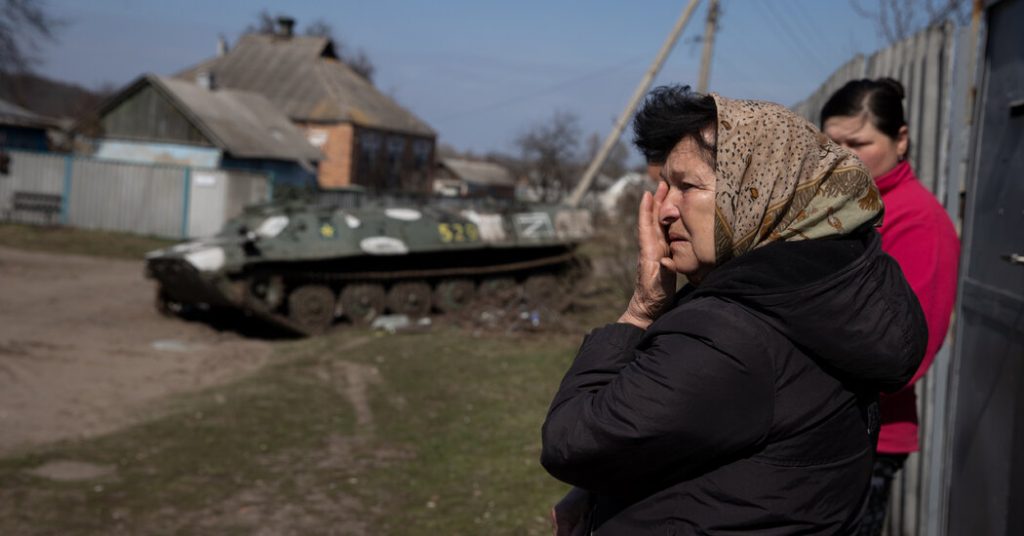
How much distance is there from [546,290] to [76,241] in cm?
1204

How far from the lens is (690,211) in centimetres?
175

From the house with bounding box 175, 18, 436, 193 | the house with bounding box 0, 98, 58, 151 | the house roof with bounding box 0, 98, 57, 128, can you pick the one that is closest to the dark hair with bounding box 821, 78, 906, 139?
the house with bounding box 0, 98, 58, 151

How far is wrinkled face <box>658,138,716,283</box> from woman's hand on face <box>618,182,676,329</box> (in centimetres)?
3

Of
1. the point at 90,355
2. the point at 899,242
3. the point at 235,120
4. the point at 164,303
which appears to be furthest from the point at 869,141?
the point at 235,120

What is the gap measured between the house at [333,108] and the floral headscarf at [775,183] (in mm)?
34759

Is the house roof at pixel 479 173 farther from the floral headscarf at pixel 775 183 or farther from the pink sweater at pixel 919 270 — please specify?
the floral headscarf at pixel 775 183

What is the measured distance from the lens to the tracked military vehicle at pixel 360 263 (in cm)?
1268

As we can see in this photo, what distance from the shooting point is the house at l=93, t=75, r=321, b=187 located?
2962 cm

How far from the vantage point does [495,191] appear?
1940 inches

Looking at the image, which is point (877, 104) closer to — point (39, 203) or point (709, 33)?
point (709, 33)

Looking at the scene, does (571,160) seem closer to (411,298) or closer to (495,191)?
(495,191)

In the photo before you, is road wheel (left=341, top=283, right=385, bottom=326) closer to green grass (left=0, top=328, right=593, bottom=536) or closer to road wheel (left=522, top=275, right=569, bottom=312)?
road wheel (left=522, top=275, right=569, bottom=312)

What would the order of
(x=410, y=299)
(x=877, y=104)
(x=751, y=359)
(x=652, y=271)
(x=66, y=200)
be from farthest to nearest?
(x=66, y=200) < (x=410, y=299) < (x=877, y=104) < (x=652, y=271) < (x=751, y=359)

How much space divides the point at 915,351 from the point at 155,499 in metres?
4.87
